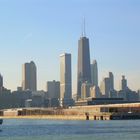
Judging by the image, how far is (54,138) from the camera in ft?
343

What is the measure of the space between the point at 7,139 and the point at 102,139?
55.7 ft

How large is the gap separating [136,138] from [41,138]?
1704 centimetres

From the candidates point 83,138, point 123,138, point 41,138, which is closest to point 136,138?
point 123,138

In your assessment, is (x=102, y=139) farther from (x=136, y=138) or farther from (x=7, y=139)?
(x=7, y=139)

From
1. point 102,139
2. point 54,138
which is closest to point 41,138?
point 54,138

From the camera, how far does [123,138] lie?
10156cm

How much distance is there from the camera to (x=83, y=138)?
103562 millimetres

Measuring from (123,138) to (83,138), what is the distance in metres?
7.14

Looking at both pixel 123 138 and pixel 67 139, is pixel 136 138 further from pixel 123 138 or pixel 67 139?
pixel 67 139

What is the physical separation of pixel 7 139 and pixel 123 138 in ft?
67.1

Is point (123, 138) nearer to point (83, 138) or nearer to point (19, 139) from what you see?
point (83, 138)

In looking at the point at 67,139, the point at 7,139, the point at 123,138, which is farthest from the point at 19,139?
the point at 123,138

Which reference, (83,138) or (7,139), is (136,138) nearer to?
(83,138)

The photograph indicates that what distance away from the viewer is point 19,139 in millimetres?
104312
